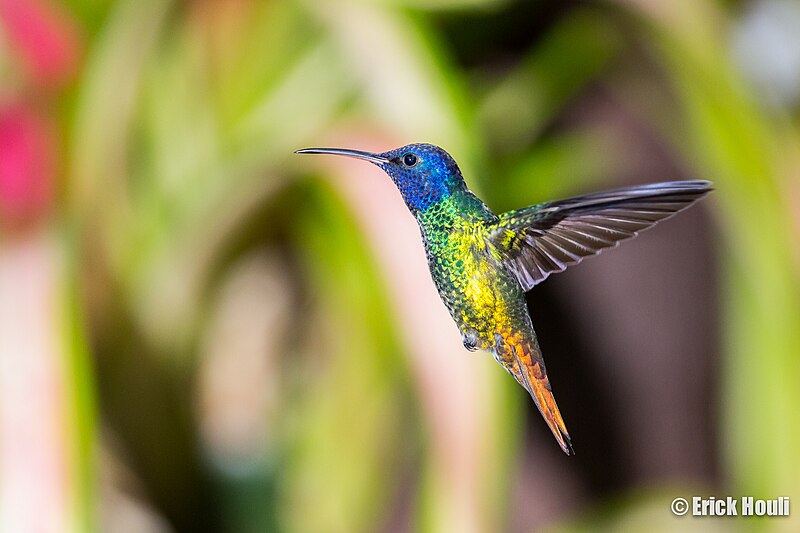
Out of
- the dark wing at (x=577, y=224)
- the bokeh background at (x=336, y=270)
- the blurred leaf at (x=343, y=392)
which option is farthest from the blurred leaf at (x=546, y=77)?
the dark wing at (x=577, y=224)

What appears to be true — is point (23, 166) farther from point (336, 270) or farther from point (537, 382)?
point (537, 382)

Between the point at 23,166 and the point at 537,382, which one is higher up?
the point at 23,166

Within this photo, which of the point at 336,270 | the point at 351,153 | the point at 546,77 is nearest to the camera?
the point at 351,153

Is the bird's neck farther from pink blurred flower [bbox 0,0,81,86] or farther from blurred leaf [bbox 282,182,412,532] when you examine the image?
pink blurred flower [bbox 0,0,81,86]

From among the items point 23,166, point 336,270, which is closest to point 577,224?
point 336,270

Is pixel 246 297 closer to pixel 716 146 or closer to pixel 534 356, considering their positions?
pixel 716 146

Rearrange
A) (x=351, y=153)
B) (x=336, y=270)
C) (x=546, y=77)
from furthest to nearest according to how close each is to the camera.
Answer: (x=546, y=77)
(x=336, y=270)
(x=351, y=153)

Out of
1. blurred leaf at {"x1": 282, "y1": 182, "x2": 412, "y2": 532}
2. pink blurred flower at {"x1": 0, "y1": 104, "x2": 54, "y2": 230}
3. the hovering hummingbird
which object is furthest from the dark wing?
pink blurred flower at {"x1": 0, "y1": 104, "x2": 54, "y2": 230}
